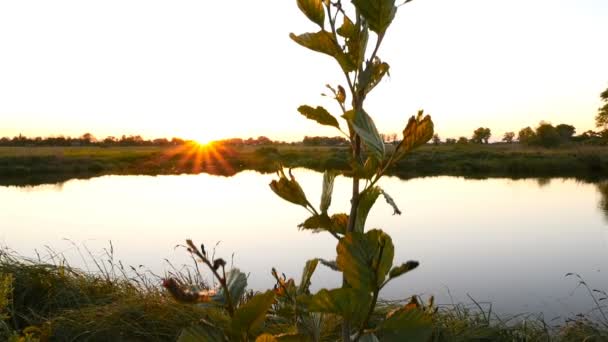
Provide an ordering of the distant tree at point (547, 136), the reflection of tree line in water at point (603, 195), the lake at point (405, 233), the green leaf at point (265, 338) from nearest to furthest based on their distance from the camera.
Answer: the green leaf at point (265, 338), the lake at point (405, 233), the reflection of tree line in water at point (603, 195), the distant tree at point (547, 136)

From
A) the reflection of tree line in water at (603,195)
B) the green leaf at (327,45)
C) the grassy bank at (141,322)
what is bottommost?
the reflection of tree line in water at (603,195)

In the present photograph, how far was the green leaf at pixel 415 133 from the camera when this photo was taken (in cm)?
75

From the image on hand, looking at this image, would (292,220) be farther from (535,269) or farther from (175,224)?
(535,269)

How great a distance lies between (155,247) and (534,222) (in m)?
11.4

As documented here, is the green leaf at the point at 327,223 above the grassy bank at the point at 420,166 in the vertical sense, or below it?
above

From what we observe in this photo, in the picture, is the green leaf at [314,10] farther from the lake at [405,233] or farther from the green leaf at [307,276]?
the lake at [405,233]

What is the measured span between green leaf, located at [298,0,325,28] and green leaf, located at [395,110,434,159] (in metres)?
0.25

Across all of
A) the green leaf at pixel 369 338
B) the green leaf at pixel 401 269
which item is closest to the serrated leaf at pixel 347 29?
the green leaf at pixel 401 269

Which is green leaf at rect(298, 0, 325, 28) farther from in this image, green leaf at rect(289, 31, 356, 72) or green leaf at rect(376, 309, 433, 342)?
green leaf at rect(376, 309, 433, 342)

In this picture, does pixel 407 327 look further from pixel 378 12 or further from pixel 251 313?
pixel 378 12

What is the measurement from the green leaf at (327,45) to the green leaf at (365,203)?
218 millimetres

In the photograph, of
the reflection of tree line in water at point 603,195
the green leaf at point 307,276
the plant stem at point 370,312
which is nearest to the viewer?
the plant stem at point 370,312

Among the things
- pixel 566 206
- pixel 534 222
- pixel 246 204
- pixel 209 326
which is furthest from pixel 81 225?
pixel 566 206

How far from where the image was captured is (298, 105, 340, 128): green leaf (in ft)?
2.82
